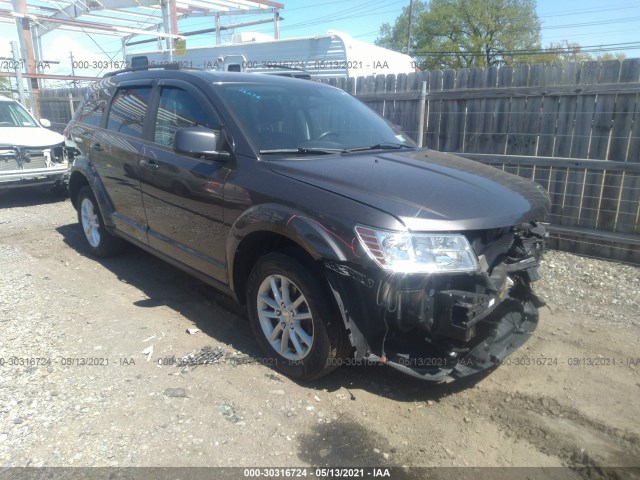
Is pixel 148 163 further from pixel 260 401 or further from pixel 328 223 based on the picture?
pixel 260 401

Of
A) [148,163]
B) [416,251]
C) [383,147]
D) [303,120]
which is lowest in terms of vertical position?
[416,251]

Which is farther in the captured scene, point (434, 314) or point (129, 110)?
point (129, 110)

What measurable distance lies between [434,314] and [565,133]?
4.66m

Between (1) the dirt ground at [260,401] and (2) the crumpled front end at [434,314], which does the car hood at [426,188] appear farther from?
(1) the dirt ground at [260,401]

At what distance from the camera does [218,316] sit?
4.27m

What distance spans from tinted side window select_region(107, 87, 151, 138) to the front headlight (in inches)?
112

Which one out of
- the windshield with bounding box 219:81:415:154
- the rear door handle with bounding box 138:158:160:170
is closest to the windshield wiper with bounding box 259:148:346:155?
the windshield with bounding box 219:81:415:154

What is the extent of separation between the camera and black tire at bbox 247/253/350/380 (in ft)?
9.62

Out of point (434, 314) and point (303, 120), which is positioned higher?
point (303, 120)

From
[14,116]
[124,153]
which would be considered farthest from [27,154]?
[124,153]

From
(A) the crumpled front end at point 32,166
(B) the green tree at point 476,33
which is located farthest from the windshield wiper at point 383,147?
(B) the green tree at point 476,33

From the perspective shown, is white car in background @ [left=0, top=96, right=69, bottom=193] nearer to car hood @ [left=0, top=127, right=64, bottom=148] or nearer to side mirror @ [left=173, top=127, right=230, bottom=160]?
car hood @ [left=0, top=127, right=64, bottom=148]

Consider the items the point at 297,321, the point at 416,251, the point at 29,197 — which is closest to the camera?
the point at 416,251

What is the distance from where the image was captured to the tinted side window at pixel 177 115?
3781 millimetres
